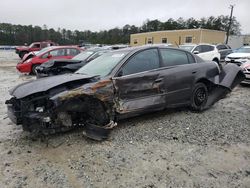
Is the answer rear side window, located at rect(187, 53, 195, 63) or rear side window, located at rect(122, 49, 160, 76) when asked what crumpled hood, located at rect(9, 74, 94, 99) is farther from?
rear side window, located at rect(187, 53, 195, 63)

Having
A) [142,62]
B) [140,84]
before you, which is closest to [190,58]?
[142,62]

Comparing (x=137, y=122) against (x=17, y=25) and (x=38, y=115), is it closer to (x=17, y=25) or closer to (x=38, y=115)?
(x=38, y=115)

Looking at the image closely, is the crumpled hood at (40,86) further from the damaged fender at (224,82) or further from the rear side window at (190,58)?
the damaged fender at (224,82)

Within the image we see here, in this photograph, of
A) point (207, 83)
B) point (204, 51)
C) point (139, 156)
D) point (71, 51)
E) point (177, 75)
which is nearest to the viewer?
point (139, 156)

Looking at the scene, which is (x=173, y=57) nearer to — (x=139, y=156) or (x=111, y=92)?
(x=111, y=92)

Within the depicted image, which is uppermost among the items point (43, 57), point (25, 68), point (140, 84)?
point (140, 84)

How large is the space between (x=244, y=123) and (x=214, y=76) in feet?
4.98

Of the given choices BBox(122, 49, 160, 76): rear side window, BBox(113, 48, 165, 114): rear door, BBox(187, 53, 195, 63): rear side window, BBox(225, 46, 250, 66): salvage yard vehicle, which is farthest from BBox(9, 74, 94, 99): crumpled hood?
BBox(225, 46, 250, 66): salvage yard vehicle

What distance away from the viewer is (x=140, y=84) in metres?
4.85

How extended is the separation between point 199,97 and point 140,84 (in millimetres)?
1880

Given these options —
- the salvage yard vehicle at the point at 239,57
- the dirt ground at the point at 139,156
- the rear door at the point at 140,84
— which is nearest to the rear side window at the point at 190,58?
the rear door at the point at 140,84

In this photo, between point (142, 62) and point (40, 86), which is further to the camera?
point (142, 62)

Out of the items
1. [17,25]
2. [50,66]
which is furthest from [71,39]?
[50,66]

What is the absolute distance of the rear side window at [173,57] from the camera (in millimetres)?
5398
